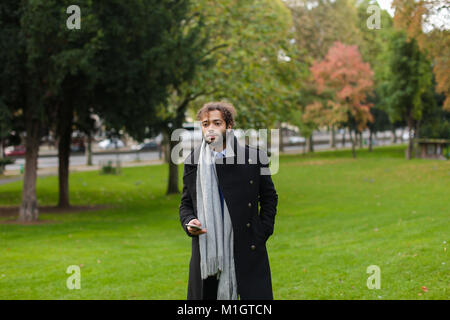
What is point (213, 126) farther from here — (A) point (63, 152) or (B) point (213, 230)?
(A) point (63, 152)

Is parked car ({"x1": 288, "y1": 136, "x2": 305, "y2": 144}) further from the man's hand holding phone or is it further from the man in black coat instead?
the man's hand holding phone

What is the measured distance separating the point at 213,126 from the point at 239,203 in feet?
1.98

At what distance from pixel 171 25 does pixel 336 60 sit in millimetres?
27717

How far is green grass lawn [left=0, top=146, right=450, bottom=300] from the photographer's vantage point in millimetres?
7688

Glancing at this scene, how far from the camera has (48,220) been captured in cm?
1602

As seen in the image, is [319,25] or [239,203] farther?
[319,25]

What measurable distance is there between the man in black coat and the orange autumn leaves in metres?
38.4

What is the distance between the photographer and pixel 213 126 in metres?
3.96

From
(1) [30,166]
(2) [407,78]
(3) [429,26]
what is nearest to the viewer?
(1) [30,166]

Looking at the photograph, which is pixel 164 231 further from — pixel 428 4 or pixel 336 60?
pixel 336 60

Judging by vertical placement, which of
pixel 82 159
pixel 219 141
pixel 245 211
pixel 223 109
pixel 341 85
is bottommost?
pixel 82 159

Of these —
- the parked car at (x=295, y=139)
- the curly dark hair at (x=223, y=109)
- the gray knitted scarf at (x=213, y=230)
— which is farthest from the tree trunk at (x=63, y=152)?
the parked car at (x=295, y=139)

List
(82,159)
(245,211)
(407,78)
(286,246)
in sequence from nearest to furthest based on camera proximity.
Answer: (245,211)
(286,246)
(407,78)
(82,159)

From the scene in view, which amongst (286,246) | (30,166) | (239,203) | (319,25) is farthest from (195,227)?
(319,25)
